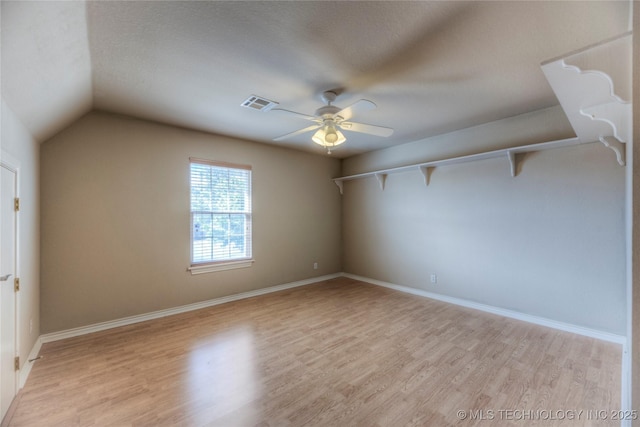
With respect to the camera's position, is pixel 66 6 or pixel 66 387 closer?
pixel 66 6

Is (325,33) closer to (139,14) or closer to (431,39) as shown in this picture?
(431,39)

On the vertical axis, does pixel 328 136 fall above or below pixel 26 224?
above

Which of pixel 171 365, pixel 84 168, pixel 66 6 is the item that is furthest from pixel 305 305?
pixel 66 6

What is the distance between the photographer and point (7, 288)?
74.2 inches

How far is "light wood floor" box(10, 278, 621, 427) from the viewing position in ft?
6.11

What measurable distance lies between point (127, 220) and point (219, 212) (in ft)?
3.90

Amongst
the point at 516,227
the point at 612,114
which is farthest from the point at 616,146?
the point at 516,227

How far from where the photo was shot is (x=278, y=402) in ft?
6.50

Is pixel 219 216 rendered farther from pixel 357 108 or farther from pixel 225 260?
pixel 357 108

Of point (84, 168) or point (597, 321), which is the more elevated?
point (84, 168)

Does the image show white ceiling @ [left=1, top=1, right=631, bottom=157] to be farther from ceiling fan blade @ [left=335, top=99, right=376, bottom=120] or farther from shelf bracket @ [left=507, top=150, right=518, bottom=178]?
shelf bracket @ [left=507, top=150, right=518, bottom=178]

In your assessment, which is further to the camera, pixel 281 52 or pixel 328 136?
pixel 328 136

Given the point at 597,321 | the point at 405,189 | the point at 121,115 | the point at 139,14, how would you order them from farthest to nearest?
1. the point at 405,189
2. the point at 121,115
3. the point at 597,321
4. the point at 139,14

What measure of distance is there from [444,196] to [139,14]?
4.19 m
